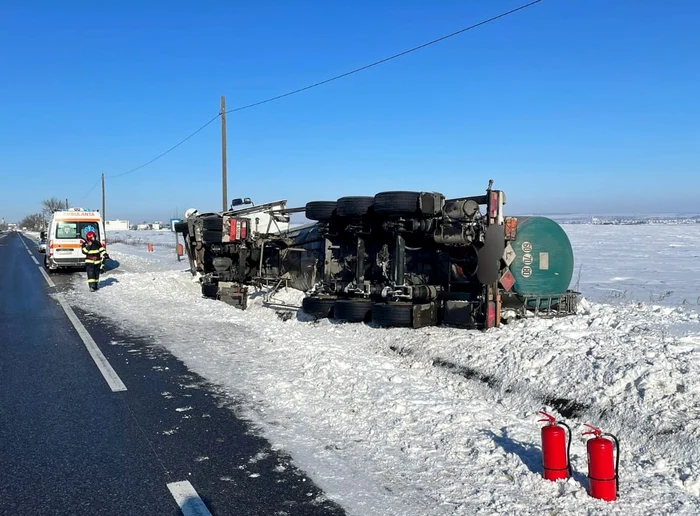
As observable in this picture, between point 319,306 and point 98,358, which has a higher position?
point 319,306

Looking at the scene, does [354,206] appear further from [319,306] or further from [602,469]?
[602,469]

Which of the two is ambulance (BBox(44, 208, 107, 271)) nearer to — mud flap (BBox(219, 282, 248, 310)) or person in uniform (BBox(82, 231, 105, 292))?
person in uniform (BBox(82, 231, 105, 292))

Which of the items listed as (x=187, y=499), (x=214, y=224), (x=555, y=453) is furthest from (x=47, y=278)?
(x=555, y=453)

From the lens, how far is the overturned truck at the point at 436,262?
867 cm

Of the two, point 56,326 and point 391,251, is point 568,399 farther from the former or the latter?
point 56,326

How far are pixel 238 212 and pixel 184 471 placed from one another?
38.7 feet

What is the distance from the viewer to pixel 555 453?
4.20 meters

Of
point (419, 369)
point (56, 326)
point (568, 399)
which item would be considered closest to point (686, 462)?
point (568, 399)

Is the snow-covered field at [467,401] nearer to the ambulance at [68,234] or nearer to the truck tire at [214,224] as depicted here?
the truck tire at [214,224]

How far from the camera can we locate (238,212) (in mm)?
15859

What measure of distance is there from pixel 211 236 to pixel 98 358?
693 cm

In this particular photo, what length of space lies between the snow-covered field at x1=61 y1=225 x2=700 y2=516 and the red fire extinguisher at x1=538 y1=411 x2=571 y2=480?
0.27 ft

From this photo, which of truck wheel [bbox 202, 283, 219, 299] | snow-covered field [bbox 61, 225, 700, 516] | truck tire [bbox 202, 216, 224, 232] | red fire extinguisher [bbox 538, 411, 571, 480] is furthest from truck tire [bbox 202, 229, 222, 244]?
red fire extinguisher [bbox 538, 411, 571, 480]

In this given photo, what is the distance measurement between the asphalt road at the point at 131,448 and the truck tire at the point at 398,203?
3.83 metres
